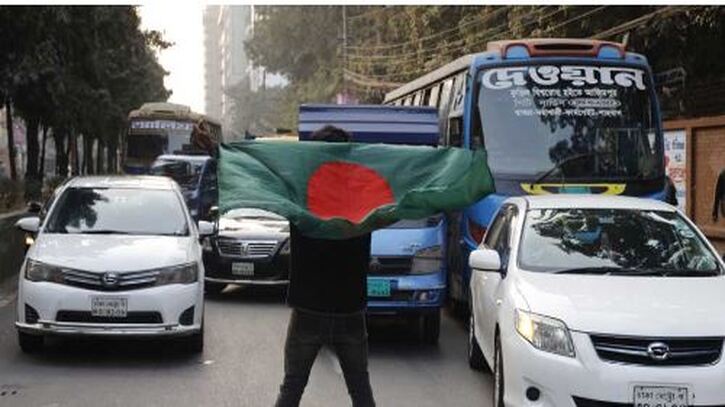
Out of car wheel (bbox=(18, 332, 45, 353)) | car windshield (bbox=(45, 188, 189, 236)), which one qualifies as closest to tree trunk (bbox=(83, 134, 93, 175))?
car windshield (bbox=(45, 188, 189, 236))

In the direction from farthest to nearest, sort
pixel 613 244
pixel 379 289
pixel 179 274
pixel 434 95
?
pixel 434 95 < pixel 379 289 < pixel 179 274 < pixel 613 244

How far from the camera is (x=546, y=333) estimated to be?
19.0 ft

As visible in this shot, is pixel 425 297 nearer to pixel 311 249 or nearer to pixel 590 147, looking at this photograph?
pixel 590 147

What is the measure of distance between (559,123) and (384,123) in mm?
2048

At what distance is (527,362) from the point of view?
579 centimetres

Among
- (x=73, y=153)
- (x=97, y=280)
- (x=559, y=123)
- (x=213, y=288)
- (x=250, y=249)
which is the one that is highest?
(x=559, y=123)

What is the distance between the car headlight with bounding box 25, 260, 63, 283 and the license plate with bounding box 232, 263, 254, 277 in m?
3.94

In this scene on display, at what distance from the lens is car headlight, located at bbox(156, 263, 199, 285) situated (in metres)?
8.41

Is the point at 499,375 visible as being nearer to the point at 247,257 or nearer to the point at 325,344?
the point at 325,344

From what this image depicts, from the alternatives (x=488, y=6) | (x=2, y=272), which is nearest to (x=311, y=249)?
(x=2, y=272)

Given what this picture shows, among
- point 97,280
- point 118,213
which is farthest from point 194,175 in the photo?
point 97,280

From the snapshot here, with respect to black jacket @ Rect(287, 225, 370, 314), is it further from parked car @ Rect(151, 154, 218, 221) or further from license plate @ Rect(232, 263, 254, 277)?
parked car @ Rect(151, 154, 218, 221)

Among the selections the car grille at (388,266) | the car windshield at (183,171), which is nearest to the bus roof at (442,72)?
the car grille at (388,266)

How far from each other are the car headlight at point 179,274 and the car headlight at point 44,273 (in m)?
0.83
